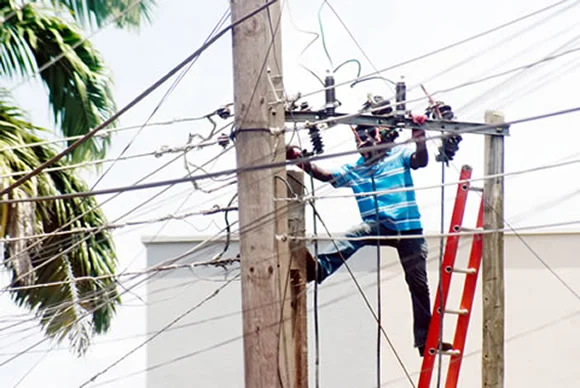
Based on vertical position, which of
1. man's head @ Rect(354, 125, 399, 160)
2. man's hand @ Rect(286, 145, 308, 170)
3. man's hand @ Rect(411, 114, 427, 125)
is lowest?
man's hand @ Rect(286, 145, 308, 170)

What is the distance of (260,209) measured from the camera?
6.68 meters

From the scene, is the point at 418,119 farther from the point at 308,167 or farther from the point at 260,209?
the point at 260,209

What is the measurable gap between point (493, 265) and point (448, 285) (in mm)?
470

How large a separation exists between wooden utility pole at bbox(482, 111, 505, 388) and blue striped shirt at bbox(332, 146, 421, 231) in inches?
26.7

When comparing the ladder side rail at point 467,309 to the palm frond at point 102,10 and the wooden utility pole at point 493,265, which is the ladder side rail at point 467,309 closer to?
the wooden utility pole at point 493,265

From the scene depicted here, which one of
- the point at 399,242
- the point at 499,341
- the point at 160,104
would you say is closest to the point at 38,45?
the point at 160,104

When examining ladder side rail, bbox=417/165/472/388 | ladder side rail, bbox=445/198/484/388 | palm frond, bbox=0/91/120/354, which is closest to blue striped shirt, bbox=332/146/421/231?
ladder side rail, bbox=417/165/472/388

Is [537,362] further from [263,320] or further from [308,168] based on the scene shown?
[263,320]

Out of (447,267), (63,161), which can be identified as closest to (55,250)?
(63,161)

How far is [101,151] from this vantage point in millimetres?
13242

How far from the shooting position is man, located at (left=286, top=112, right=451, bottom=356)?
7.94 metres

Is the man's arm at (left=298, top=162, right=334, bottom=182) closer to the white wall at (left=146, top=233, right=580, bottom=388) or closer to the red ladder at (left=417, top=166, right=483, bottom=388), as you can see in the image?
the red ladder at (left=417, top=166, right=483, bottom=388)

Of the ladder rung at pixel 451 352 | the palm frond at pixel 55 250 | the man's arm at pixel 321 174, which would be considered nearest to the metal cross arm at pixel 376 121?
the man's arm at pixel 321 174

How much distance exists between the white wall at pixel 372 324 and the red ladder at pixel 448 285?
516 cm
